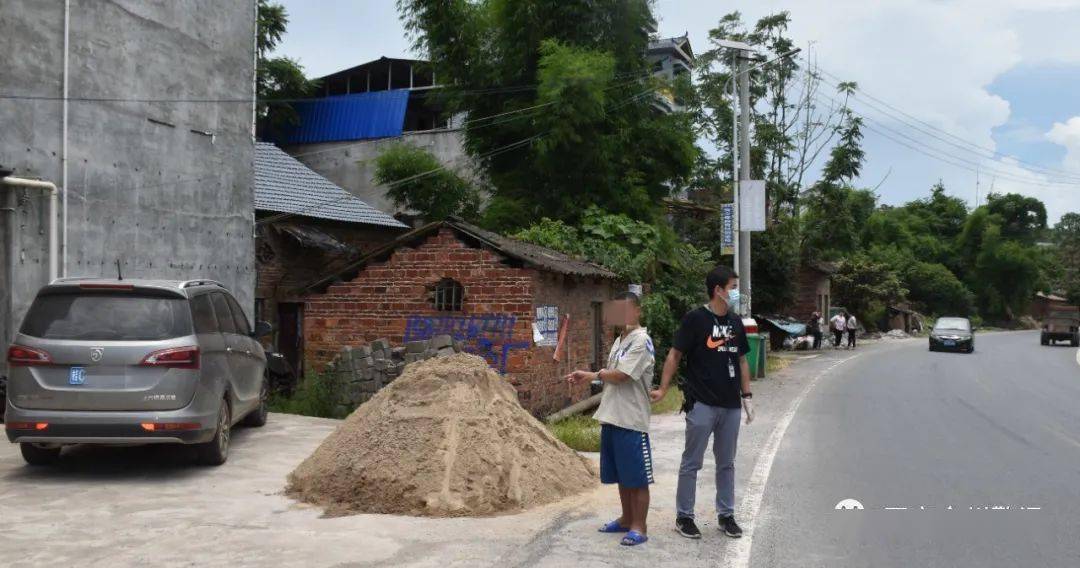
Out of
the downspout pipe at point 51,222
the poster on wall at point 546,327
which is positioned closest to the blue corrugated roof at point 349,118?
the poster on wall at point 546,327

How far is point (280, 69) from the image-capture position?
3419 centimetres

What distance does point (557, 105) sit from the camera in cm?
2033

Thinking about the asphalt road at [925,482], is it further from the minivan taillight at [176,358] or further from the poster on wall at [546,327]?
the minivan taillight at [176,358]

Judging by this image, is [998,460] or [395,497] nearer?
[395,497]

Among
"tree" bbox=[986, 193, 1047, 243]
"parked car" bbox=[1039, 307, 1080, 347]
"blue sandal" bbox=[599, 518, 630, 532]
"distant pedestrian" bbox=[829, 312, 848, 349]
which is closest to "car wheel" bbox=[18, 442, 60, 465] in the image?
"blue sandal" bbox=[599, 518, 630, 532]

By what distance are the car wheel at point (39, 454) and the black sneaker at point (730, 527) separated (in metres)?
6.07

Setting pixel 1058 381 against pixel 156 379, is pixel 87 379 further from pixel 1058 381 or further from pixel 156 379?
pixel 1058 381

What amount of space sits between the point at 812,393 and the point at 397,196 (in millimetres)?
14183

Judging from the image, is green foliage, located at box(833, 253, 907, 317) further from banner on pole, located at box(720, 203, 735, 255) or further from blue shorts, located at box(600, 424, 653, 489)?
blue shorts, located at box(600, 424, 653, 489)

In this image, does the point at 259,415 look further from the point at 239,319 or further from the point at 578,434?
the point at 578,434

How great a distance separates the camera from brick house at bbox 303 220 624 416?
13125 mm

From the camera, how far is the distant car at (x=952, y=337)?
34.0m

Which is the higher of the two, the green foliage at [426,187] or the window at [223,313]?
the green foliage at [426,187]

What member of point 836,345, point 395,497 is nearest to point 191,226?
point 395,497
